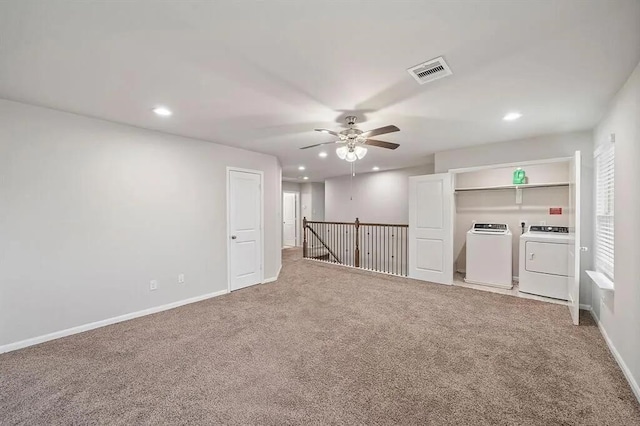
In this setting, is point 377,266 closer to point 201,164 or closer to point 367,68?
point 201,164

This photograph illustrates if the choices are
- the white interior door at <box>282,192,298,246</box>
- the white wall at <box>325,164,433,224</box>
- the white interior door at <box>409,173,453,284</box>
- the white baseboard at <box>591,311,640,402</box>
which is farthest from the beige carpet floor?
the white interior door at <box>282,192,298,246</box>

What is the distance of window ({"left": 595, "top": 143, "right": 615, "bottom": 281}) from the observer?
2.67 m

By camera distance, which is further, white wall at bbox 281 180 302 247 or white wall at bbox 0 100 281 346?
white wall at bbox 281 180 302 247

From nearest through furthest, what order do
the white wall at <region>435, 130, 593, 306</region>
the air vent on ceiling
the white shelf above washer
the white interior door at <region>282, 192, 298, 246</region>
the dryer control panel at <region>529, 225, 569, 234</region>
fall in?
the air vent on ceiling < the white wall at <region>435, 130, 593, 306</region> < the dryer control panel at <region>529, 225, 569, 234</region> < the white shelf above washer < the white interior door at <region>282, 192, 298, 246</region>

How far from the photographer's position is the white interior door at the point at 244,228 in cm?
440

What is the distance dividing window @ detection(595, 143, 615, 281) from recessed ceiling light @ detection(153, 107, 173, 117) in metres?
4.62

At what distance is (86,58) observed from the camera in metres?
1.84

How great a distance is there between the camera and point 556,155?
147 inches

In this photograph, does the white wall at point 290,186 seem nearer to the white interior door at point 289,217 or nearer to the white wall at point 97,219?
the white interior door at point 289,217

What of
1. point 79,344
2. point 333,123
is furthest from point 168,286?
point 333,123

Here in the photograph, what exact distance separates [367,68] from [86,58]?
6.69 ft

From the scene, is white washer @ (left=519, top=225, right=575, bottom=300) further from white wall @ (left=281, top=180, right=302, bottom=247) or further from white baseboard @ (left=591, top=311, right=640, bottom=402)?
white wall @ (left=281, top=180, right=302, bottom=247)

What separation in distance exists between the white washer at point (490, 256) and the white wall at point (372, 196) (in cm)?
227

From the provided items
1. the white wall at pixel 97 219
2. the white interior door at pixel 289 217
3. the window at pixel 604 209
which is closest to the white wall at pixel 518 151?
the window at pixel 604 209
